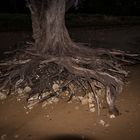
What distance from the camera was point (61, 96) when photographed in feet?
14.4

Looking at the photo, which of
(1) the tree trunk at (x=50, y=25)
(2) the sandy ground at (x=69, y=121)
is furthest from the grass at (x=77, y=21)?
(2) the sandy ground at (x=69, y=121)

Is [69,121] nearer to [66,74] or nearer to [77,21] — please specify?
[66,74]

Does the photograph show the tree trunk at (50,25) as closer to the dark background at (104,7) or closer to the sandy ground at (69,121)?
the sandy ground at (69,121)

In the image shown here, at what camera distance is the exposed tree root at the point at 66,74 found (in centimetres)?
440

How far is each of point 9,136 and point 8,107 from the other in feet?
2.38

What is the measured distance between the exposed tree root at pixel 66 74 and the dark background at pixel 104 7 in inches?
197

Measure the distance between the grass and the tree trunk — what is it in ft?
10.5

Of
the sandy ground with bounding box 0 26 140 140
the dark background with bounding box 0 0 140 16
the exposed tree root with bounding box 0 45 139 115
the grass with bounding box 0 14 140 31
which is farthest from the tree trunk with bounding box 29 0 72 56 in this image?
the dark background with bounding box 0 0 140 16

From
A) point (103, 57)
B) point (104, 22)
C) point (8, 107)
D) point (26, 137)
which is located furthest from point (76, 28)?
point (26, 137)

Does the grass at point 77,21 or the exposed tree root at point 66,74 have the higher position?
the exposed tree root at point 66,74

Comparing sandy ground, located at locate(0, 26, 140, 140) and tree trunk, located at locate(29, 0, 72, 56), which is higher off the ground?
tree trunk, located at locate(29, 0, 72, 56)

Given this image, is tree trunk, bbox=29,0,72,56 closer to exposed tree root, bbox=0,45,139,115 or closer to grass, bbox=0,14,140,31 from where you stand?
exposed tree root, bbox=0,45,139,115

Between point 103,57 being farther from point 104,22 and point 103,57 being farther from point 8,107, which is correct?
point 104,22

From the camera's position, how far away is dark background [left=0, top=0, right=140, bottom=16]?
9859mm
